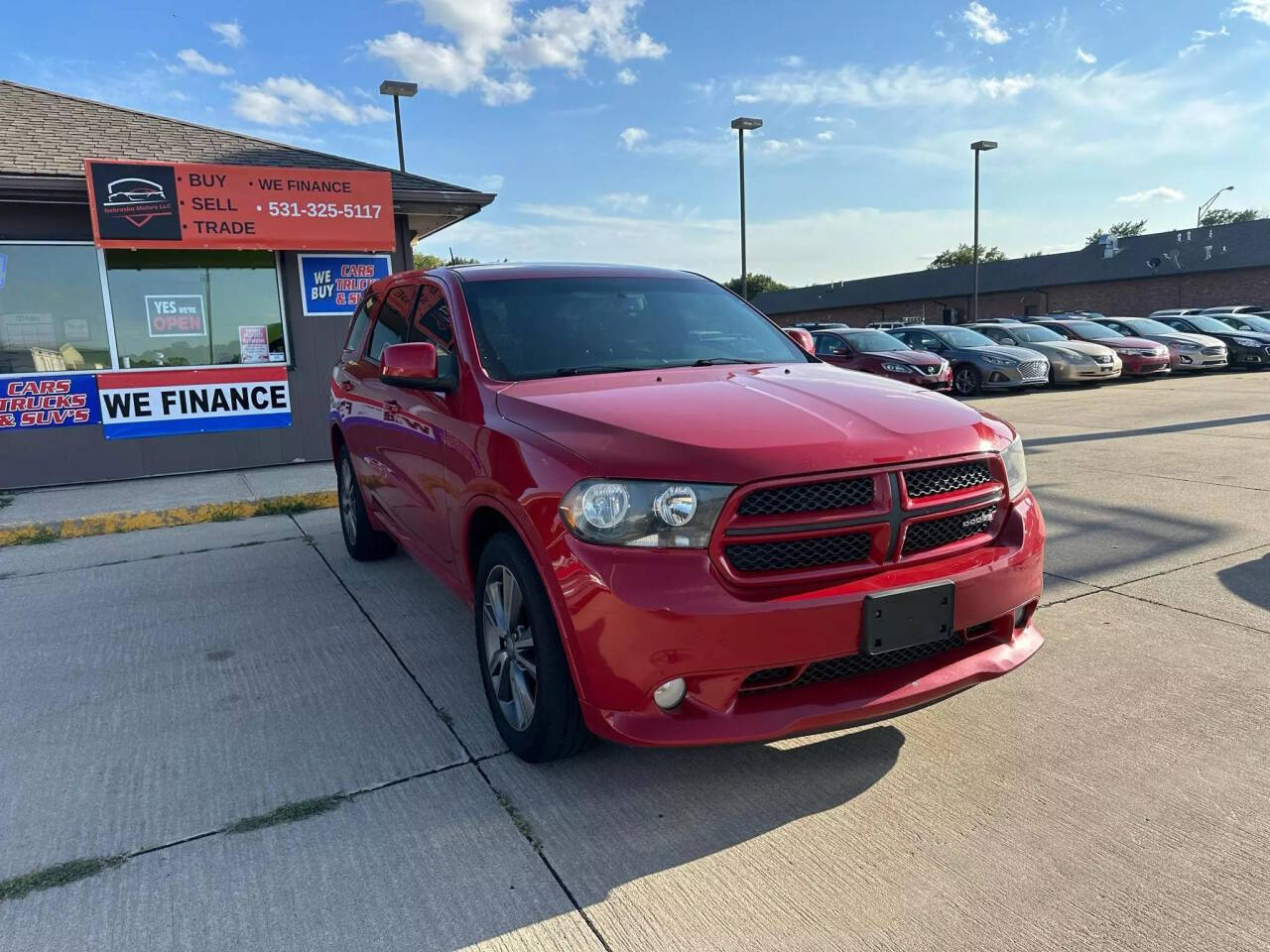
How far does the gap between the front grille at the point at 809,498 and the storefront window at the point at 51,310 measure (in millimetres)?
8725

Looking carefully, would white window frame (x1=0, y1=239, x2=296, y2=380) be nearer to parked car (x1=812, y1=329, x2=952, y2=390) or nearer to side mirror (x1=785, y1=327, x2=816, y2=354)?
side mirror (x1=785, y1=327, x2=816, y2=354)

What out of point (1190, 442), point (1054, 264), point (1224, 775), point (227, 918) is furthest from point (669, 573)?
point (1054, 264)

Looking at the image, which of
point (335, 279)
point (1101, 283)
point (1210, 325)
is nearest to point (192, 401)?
point (335, 279)

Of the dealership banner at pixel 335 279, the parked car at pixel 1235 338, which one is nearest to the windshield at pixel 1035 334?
the parked car at pixel 1235 338

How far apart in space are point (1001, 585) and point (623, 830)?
146 centimetres

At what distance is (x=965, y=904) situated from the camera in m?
2.27

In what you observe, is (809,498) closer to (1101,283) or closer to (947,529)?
(947,529)

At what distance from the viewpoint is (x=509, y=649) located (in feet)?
10.0

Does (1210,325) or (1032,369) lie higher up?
(1210,325)

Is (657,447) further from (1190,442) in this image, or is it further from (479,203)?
(1190,442)

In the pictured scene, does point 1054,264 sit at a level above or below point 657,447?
above

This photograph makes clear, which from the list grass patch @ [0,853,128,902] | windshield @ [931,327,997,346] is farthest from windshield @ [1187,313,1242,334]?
grass patch @ [0,853,128,902]

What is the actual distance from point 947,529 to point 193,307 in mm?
8926

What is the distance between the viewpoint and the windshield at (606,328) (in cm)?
357
